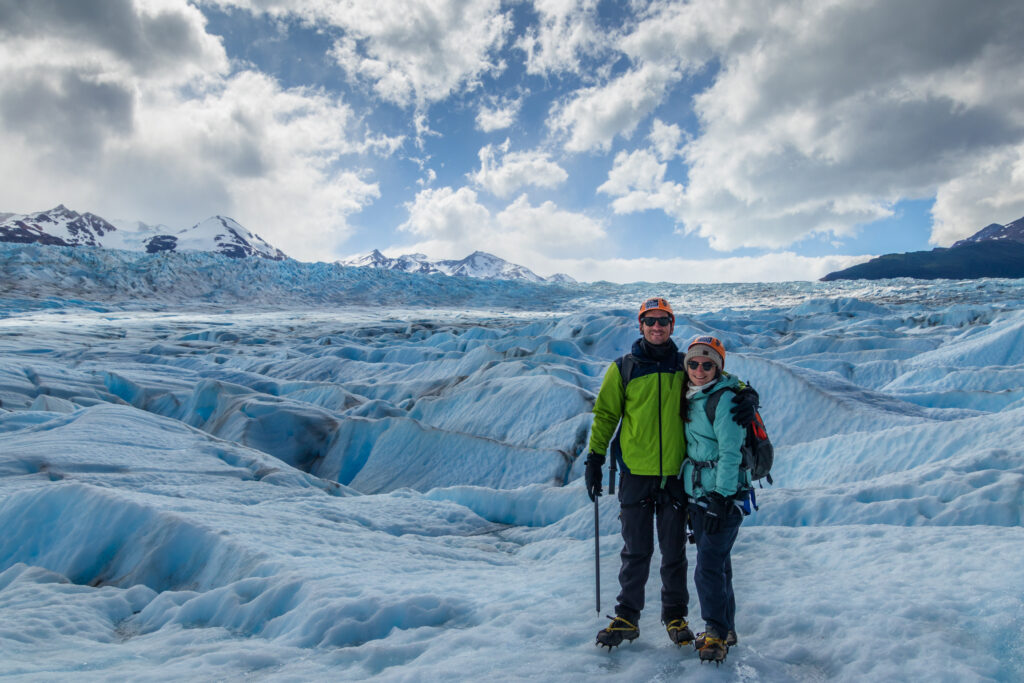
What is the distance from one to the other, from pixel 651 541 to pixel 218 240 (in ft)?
629

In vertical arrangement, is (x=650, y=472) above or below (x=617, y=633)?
above

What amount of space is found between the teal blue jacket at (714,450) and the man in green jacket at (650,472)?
9 centimetres

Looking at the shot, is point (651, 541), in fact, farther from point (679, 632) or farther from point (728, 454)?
point (728, 454)

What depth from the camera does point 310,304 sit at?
195 ft

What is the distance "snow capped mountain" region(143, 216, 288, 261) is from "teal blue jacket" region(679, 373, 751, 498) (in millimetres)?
167600

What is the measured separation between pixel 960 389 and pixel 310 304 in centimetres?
5797

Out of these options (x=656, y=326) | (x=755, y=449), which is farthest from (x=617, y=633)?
(x=656, y=326)

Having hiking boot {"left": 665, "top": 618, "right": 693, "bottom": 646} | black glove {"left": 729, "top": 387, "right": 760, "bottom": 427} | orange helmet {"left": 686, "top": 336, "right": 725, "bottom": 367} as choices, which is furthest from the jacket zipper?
hiking boot {"left": 665, "top": 618, "right": 693, "bottom": 646}

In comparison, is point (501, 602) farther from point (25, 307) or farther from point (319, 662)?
point (25, 307)

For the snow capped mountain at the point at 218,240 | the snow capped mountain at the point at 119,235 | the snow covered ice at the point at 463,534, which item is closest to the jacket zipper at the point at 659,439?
the snow covered ice at the point at 463,534

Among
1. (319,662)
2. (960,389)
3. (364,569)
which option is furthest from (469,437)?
(960,389)

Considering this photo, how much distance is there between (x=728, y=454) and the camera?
7.87 ft

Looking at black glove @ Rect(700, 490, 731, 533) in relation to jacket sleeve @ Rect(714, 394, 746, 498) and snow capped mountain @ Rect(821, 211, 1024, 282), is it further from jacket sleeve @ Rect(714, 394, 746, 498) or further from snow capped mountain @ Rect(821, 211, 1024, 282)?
snow capped mountain @ Rect(821, 211, 1024, 282)

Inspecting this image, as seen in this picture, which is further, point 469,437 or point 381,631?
point 469,437
